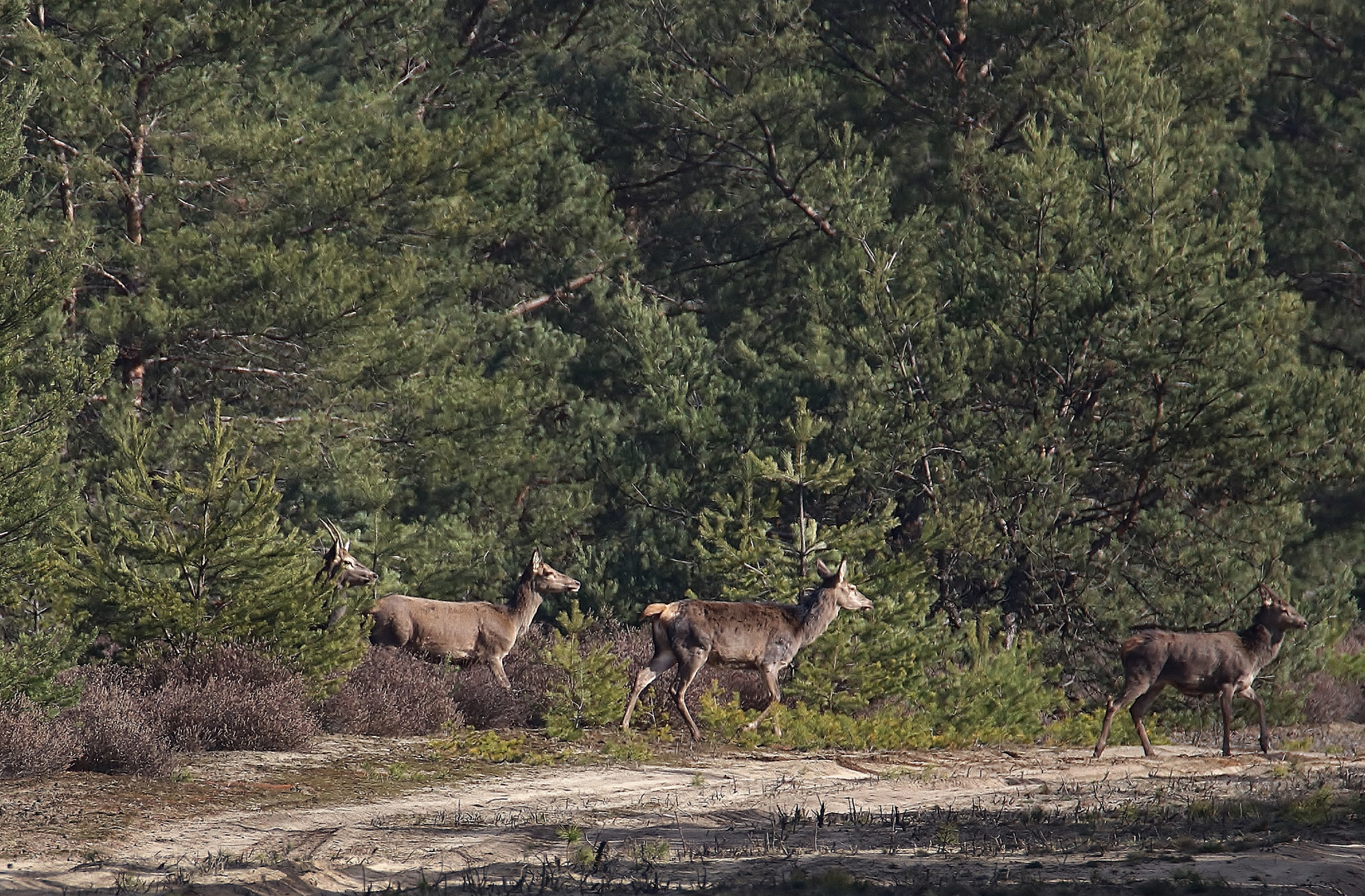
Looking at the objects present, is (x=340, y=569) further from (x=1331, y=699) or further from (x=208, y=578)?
(x=1331, y=699)

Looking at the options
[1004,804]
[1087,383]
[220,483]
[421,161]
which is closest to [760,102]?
[421,161]

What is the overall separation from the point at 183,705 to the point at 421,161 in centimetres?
1217

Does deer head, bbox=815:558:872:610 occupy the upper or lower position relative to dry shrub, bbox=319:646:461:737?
upper

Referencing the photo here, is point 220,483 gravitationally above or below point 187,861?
above

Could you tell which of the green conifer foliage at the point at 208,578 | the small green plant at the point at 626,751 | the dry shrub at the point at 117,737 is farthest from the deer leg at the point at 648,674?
the dry shrub at the point at 117,737

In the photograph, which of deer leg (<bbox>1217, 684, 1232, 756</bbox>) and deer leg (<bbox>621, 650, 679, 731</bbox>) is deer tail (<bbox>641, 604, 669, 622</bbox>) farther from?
deer leg (<bbox>1217, 684, 1232, 756</bbox>)

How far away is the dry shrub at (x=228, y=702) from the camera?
12.8 m

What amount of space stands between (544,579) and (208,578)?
5.77 meters

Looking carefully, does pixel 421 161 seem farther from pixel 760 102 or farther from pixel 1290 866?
pixel 1290 866

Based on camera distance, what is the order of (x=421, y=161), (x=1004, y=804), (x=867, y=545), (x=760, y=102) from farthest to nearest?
1. (x=760, y=102)
2. (x=421, y=161)
3. (x=867, y=545)
4. (x=1004, y=804)

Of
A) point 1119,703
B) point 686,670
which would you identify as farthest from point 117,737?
point 1119,703

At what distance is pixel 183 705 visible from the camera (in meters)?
12.8

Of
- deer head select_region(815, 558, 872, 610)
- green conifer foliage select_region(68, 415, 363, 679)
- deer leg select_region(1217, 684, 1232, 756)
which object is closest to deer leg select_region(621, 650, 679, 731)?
deer head select_region(815, 558, 872, 610)

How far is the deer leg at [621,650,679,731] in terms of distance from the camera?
1518cm
